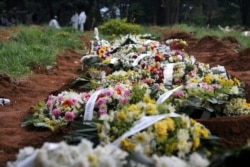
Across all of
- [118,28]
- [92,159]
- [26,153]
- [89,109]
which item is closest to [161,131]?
[92,159]

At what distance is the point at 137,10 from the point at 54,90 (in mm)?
25419

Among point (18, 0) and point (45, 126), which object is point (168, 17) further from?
point (45, 126)

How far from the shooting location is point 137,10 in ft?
106

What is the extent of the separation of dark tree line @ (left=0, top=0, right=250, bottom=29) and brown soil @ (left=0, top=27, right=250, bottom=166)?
48.8 feet

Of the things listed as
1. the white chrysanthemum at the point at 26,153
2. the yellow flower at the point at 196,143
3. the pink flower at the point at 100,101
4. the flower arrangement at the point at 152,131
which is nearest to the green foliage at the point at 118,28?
the pink flower at the point at 100,101

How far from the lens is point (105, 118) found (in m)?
3.16

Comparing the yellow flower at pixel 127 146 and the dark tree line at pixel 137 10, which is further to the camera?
the dark tree line at pixel 137 10

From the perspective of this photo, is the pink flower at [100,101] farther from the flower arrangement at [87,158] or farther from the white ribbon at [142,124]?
the flower arrangement at [87,158]

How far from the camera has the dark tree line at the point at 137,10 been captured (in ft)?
98.6

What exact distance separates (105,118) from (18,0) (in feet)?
97.6

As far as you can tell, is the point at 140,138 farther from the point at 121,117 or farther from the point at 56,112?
the point at 56,112

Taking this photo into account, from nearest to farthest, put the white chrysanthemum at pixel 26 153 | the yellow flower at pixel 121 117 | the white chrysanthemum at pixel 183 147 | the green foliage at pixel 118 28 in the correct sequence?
1. the white chrysanthemum at pixel 26 153
2. the white chrysanthemum at pixel 183 147
3. the yellow flower at pixel 121 117
4. the green foliage at pixel 118 28

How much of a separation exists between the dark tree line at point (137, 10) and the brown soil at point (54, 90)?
14.9 m

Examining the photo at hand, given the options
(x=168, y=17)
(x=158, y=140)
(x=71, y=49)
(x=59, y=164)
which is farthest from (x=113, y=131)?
(x=168, y=17)
